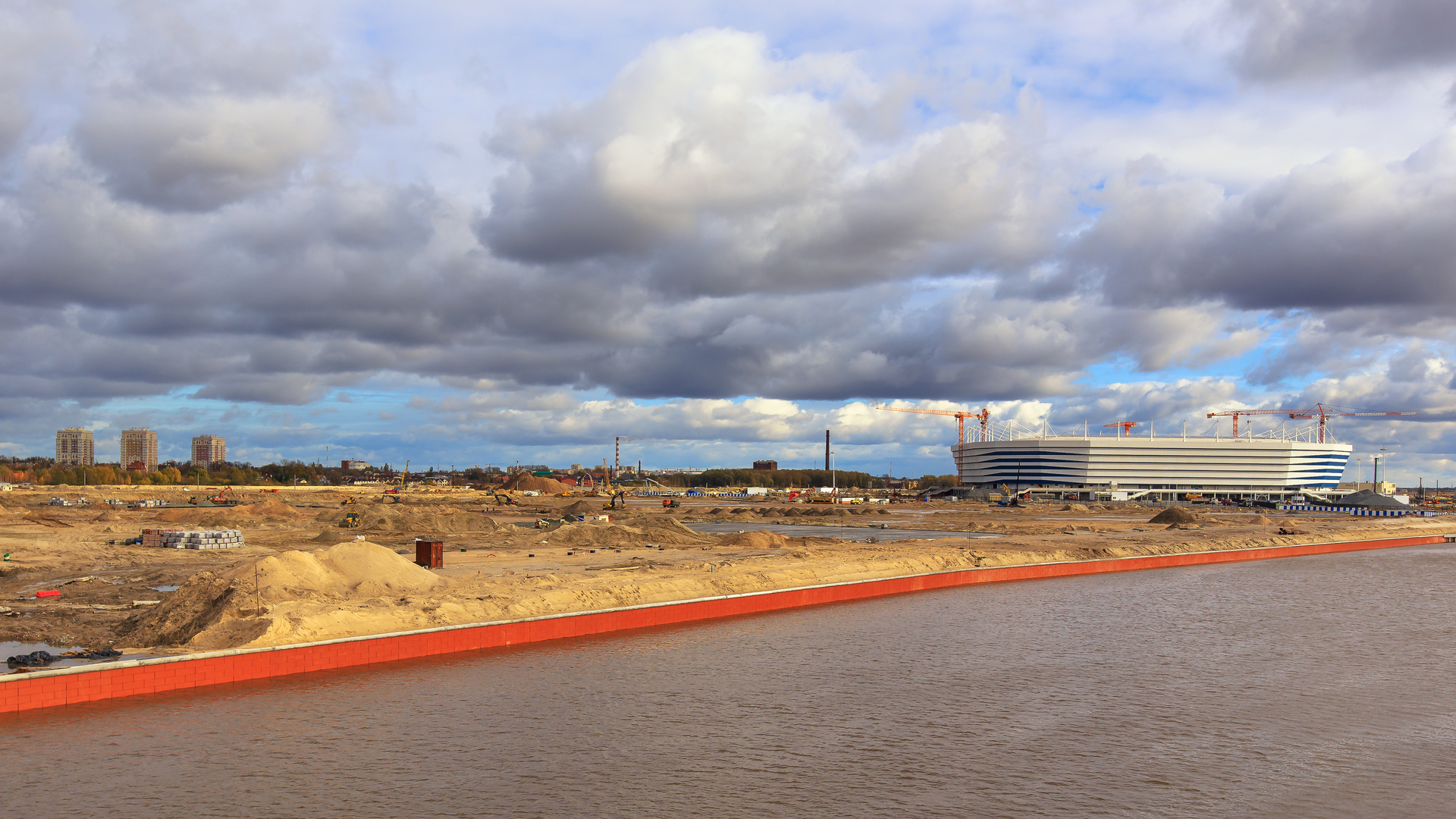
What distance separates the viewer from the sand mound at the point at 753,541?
172ft

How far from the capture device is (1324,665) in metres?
22.6

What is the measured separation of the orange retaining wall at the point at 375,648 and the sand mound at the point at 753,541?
15.7m

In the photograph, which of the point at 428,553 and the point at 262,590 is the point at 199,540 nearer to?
the point at 428,553

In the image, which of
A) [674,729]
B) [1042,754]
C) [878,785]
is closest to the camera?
[878,785]

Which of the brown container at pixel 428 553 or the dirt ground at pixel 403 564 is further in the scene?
the brown container at pixel 428 553

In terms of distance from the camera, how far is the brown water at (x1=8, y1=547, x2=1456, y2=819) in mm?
12508

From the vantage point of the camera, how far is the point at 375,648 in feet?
65.9

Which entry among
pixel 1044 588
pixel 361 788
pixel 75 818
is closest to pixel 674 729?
pixel 361 788

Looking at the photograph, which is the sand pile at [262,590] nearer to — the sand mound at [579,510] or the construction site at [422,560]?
the construction site at [422,560]

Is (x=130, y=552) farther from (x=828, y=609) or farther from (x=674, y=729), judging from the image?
(x=674, y=729)

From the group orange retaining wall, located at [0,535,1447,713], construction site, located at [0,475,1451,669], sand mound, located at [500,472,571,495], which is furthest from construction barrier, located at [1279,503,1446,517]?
sand mound, located at [500,472,571,495]

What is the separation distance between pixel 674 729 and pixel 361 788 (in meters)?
5.30

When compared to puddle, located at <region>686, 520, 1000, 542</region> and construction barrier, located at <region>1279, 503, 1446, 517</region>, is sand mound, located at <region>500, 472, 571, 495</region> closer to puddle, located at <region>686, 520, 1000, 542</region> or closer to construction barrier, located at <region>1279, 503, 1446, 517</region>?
puddle, located at <region>686, 520, 1000, 542</region>

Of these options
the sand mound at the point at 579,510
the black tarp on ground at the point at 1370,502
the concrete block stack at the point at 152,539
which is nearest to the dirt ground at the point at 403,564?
the sand mound at the point at 579,510
